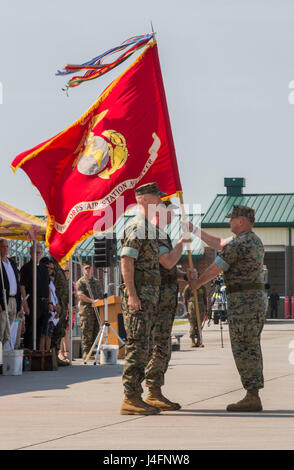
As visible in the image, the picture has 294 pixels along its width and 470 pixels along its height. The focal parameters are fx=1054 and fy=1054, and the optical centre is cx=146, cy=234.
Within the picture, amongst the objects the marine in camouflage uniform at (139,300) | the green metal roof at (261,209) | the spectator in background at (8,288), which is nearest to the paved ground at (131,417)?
the marine in camouflage uniform at (139,300)

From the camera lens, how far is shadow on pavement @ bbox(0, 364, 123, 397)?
13930 millimetres

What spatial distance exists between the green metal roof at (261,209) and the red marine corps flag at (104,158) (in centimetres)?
4683

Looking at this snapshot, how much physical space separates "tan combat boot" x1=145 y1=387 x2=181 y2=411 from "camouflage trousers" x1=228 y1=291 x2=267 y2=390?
77 cm

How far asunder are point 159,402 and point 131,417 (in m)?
0.68

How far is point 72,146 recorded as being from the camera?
15734mm

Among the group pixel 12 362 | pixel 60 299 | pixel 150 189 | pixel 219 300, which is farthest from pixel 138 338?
pixel 219 300

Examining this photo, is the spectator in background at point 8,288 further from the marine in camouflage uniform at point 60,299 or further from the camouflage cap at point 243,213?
the camouflage cap at point 243,213

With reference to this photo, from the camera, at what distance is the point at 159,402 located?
35.3ft

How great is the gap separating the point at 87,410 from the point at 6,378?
5015 millimetres

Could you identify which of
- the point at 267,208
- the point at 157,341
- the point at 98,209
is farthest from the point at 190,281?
the point at 267,208

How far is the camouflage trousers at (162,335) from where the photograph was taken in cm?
1073

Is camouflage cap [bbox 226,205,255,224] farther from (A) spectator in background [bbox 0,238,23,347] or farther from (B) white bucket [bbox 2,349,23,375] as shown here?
(A) spectator in background [bbox 0,238,23,347]

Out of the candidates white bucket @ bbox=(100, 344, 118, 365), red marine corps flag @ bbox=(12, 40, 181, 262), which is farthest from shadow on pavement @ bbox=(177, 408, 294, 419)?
white bucket @ bbox=(100, 344, 118, 365)

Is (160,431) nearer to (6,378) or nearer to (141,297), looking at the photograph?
(141,297)
